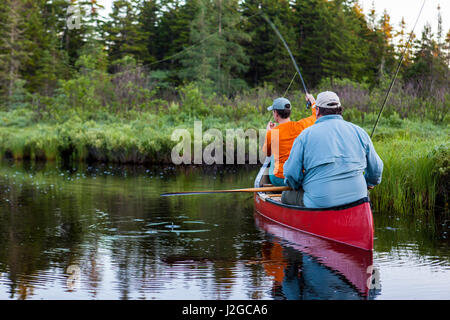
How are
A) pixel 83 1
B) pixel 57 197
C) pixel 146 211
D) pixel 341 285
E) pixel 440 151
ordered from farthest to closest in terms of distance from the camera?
1. pixel 83 1
2. pixel 57 197
3. pixel 146 211
4. pixel 440 151
5. pixel 341 285

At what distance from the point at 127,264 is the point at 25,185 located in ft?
26.3

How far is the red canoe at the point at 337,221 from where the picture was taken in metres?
6.48

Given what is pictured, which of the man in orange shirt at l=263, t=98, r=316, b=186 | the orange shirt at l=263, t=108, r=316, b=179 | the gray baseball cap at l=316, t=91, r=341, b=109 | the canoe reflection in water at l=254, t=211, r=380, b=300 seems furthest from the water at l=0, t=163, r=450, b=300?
the gray baseball cap at l=316, t=91, r=341, b=109

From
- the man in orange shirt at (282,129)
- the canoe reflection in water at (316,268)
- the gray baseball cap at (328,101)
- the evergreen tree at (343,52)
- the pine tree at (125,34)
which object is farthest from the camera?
the pine tree at (125,34)

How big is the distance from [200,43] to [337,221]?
4220cm

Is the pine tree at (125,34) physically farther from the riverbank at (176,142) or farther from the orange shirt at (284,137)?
the orange shirt at (284,137)

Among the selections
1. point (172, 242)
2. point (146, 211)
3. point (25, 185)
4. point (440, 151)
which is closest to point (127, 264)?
point (172, 242)

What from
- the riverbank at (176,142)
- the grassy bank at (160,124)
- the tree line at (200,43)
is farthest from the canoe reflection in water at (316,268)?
the tree line at (200,43)

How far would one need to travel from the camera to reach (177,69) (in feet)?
166

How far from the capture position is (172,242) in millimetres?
7445

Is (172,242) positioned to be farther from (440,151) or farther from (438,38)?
(438,38)

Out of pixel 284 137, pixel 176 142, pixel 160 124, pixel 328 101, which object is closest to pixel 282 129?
pixel 284 137

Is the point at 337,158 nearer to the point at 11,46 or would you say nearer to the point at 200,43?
the point at 200,43
